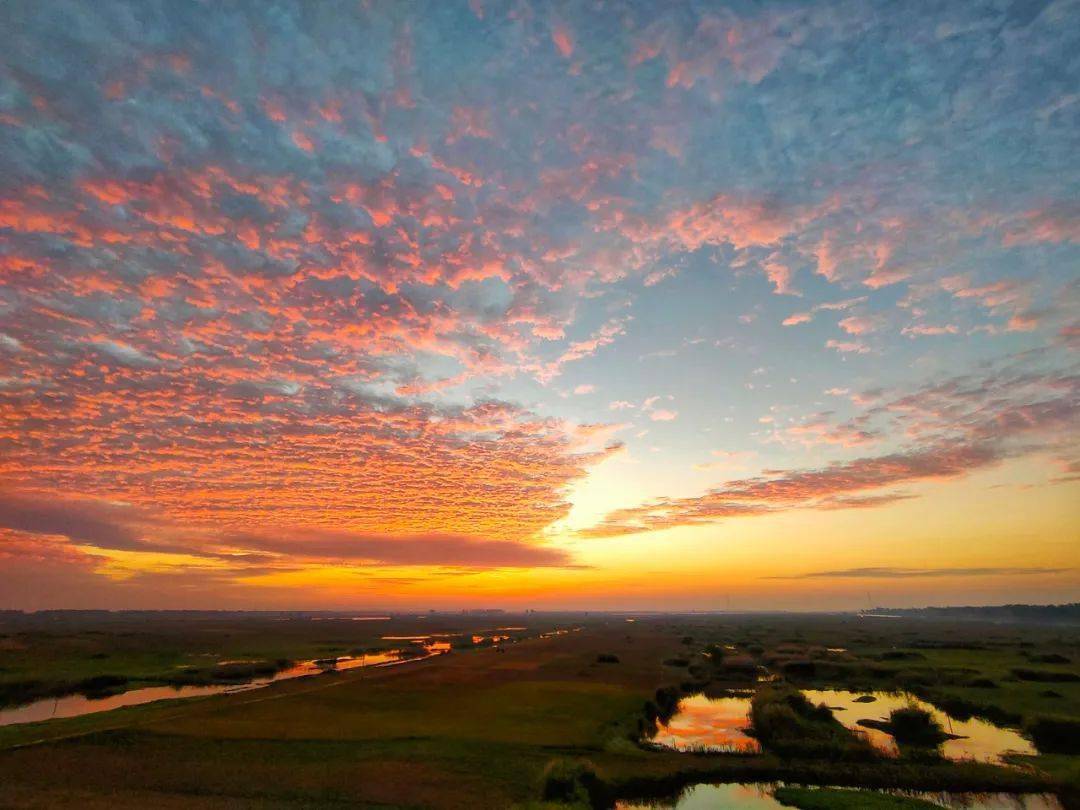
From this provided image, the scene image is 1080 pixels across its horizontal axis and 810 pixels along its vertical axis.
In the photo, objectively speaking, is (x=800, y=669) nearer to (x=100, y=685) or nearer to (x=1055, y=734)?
(x=1055, y=734)

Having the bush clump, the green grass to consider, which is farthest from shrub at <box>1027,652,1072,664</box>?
the green grass

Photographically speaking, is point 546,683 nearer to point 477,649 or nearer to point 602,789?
point 602,789

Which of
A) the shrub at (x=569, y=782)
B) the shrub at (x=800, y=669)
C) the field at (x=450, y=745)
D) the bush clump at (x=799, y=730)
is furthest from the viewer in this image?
the shrub at (x=800, y=669)

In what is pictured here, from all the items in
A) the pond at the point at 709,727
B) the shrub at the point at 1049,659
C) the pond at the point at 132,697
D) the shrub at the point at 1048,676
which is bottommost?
the shrub at the point at 1049,659

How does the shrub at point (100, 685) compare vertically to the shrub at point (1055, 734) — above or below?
above

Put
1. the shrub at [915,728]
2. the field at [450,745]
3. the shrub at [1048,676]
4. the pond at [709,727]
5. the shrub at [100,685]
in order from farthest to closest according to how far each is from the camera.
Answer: the shrub at [1048,676], the shrub at [100,685], the shrub at [915,728], the pond at [709,727], the field at [450,745]

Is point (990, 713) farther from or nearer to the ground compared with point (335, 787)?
nearer to the ground

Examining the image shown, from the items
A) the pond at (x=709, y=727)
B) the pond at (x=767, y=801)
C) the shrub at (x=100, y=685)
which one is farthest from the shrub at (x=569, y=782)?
→ the shrub at (x=100, y=685)

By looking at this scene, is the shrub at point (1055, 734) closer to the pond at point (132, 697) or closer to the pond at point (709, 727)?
the pond at point (709, 727)

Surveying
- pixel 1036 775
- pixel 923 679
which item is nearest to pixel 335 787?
pixel 1036 775
